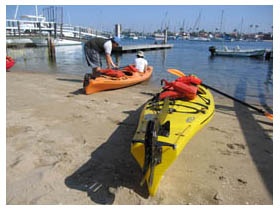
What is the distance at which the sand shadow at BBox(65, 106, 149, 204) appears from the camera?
110 inches

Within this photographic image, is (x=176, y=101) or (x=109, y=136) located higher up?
(x=176, y=101)

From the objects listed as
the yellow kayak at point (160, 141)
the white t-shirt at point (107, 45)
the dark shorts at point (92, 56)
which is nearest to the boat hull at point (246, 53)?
the white t-shirt at point (107, 45)

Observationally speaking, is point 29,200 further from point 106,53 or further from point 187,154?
point 106,53

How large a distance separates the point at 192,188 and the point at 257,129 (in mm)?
2972

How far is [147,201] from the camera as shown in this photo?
266 centimetres

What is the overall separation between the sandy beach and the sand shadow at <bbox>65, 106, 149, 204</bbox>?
12mm

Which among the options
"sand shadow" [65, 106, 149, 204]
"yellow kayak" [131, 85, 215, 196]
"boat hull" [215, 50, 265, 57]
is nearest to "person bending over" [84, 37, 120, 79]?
"sand shadow" [65, 106, 149, 204]

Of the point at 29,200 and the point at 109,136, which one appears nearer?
the point at 29,200

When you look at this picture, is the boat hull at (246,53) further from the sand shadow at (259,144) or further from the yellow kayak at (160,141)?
→ the yellow kayak at (160,141)

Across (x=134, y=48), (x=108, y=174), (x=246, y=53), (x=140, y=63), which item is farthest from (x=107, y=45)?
(x=134, y=48)

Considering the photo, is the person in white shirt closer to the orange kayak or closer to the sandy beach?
the orange kayak

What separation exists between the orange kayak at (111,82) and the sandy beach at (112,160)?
139 cm

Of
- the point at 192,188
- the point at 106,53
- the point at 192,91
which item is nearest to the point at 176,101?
the point at 192,91

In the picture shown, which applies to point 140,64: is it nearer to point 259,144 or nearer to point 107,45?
point 107,45
